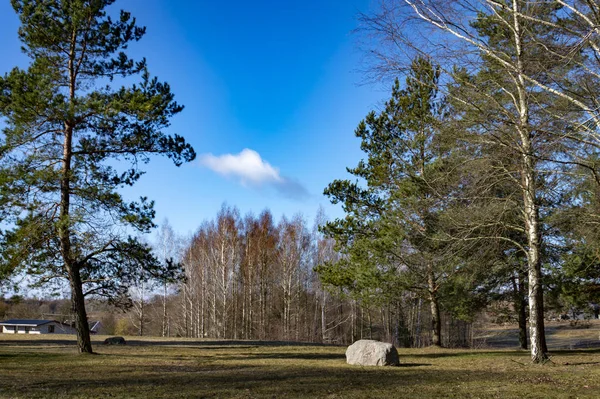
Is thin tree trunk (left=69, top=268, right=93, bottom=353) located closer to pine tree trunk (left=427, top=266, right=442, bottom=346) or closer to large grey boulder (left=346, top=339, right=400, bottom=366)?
large grey boulder (left=346, top=339, right=400, bottom=366)

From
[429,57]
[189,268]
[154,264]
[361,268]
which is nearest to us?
[429,57]

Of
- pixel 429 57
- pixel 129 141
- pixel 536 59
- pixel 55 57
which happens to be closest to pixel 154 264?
pixel 129 141

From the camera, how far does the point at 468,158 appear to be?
9.58 m

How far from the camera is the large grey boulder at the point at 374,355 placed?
1201cm

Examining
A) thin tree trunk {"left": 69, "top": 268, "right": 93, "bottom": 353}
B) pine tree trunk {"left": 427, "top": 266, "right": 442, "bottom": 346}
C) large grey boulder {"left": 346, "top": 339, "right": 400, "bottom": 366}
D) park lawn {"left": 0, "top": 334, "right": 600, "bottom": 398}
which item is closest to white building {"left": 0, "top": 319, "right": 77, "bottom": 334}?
thin tree trunk {"left": 69, "top": 268, "right": 93, "bottom": 353}

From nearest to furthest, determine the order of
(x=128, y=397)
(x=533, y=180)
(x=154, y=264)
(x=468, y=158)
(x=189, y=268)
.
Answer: (x=128, y=397) → (x=468, y=158) → (x=533, y=180) → (x=154, y=264) → (x=189, y=268)

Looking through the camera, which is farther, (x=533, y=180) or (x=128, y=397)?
(x=533, y=180)

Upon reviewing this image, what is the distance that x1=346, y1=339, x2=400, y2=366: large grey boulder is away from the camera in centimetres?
1201

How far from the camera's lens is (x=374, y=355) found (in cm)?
1212

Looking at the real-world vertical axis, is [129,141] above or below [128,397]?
above

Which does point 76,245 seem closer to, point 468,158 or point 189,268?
point 468,158

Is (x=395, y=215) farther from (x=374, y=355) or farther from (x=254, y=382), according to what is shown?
(x=254, y=382)

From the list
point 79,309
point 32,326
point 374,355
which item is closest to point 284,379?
point 374,355

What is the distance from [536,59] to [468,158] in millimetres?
2315
